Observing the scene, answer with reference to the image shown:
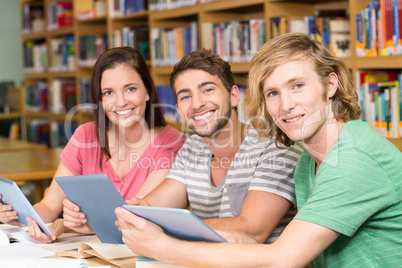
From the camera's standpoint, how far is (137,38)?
440 cm

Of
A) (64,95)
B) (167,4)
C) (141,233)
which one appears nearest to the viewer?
(141,233)

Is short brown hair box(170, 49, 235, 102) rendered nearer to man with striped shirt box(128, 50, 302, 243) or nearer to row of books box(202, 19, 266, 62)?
man with striped shirt box(128, 50, 302, 243)

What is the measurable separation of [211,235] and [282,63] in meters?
0.45

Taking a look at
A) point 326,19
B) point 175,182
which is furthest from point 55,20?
point 175,182

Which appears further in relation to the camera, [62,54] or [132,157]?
[62,54]

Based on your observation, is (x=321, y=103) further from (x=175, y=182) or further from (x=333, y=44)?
(x=333, y=44)

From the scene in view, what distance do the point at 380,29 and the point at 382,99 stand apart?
320 mm

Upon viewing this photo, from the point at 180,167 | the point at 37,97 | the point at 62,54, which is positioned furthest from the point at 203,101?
the point at 37,97

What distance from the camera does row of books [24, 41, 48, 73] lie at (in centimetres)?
631

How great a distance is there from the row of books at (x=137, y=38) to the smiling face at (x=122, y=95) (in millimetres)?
2225

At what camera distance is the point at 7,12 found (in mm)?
6996

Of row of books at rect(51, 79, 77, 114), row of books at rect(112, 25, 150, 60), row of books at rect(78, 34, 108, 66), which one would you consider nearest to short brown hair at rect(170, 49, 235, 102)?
row of books at rect(112, 25, 150, 60)

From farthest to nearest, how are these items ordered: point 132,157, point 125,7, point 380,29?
1. point 125,7
2. point 380,29
3. point 132,157

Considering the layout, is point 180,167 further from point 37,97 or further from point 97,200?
point 37,97
